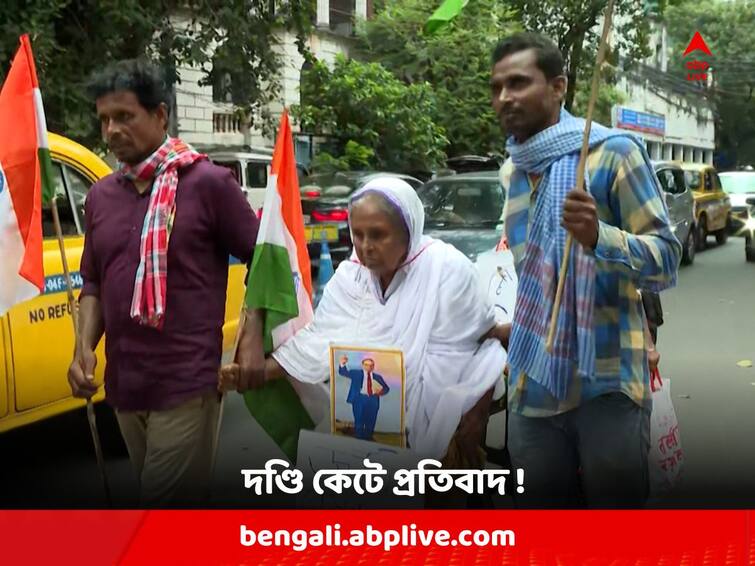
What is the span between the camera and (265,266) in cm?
247

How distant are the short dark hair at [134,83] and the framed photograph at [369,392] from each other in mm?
815

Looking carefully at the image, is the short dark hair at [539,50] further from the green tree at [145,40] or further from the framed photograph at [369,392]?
the green tree at [145,40]

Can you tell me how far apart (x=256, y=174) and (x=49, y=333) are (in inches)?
297

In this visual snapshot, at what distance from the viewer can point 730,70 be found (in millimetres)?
8594

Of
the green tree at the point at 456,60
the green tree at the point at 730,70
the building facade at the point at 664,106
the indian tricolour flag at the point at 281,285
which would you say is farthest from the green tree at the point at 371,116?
the indian tricolour flag at the point at 281,285

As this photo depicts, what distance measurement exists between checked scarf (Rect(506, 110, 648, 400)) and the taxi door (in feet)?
7.39

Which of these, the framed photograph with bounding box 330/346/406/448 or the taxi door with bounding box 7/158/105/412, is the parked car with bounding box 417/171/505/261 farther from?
the framed photograph with bounding box 330/346/406/448

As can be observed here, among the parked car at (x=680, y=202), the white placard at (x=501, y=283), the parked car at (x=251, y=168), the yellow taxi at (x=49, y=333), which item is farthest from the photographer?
the parked car at (x=680, y=202)

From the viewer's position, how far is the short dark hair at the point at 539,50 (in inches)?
82.4

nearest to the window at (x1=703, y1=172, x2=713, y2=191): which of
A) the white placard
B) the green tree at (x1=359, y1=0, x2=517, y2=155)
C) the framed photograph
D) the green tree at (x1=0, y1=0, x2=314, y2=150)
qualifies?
the green tree at (x1=359, y1=0, x2=517, y2=155)

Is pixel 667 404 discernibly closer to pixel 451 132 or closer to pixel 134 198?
pixel 134 198

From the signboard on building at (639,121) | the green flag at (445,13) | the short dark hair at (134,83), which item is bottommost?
the short dark hair at (134,83)

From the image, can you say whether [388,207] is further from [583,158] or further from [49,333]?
[49,333]

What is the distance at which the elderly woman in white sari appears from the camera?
2539 millimetres
